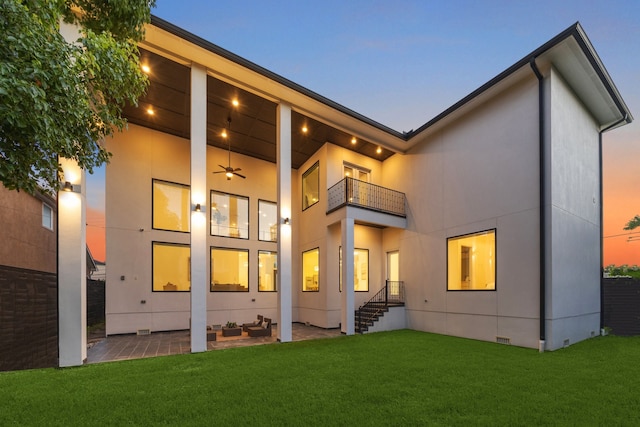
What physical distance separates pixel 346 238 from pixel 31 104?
8.12m

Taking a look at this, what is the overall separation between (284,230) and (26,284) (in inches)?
275

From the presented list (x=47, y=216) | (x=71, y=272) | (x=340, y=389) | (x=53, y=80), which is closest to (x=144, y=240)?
(x=47, y=216)

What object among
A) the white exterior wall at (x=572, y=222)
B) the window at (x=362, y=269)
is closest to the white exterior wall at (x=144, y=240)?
the window at (x=362, y=269)

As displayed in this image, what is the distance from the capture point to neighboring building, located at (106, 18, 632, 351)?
7.24 meters

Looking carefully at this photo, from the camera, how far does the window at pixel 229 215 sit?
38.9 feet

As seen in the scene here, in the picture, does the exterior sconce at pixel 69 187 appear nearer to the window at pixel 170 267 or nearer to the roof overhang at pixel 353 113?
the roof overhang at pixel 353 113

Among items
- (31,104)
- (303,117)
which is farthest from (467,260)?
(31,104)

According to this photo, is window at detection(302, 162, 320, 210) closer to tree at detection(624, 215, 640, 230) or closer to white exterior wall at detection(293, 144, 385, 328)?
white exterior wall at detection(293, 144, 385, 328)

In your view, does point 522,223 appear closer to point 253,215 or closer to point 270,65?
point 253,215

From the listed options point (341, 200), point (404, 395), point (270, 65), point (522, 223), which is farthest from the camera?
point (270, 65)

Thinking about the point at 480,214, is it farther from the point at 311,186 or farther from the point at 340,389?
the point at 311,186

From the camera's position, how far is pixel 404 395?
4.06 m

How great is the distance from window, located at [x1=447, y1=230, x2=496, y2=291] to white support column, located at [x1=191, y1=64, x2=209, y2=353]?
6983 millimetres

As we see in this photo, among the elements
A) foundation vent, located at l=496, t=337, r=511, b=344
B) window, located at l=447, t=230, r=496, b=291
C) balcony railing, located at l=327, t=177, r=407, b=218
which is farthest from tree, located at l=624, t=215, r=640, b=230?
foundation vent, located at l=496, t=337, r=511, b=344
